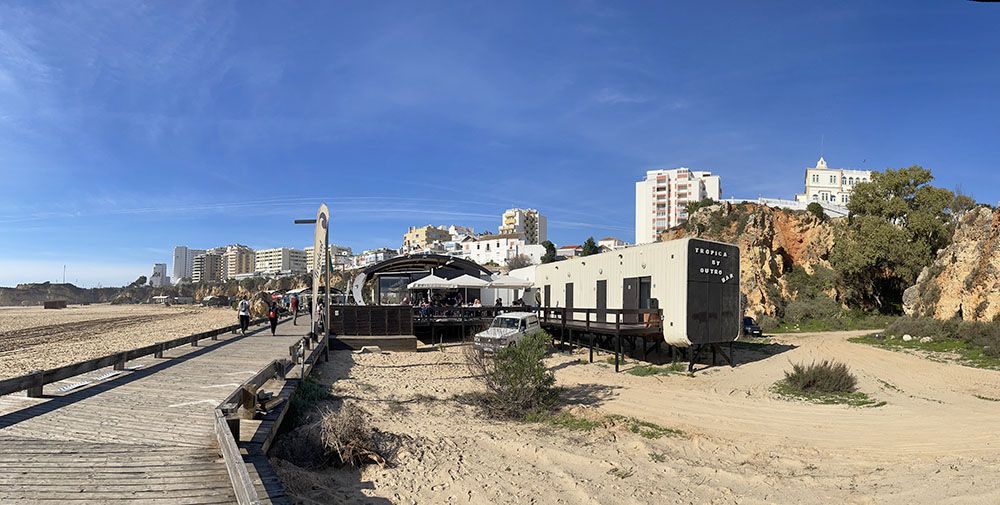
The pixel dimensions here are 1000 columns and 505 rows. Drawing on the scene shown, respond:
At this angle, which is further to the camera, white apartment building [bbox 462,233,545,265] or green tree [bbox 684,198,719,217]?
white apartment building [bbox 462,233,545,265]

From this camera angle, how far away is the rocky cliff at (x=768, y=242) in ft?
127

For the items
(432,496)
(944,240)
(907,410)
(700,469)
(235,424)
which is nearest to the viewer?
(235,424)

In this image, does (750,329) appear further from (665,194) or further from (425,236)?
(425,236)

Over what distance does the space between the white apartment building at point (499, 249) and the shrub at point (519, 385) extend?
313 feet

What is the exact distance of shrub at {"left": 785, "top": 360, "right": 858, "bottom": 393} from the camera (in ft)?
47.6

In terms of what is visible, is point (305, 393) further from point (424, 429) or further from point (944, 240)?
point (944, 240)

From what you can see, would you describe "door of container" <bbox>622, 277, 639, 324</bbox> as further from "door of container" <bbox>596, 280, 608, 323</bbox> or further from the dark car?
the dark car

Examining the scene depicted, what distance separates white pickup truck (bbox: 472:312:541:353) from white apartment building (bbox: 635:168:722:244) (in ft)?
327

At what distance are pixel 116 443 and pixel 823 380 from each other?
1523cm

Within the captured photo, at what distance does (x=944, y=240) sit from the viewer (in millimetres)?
35906

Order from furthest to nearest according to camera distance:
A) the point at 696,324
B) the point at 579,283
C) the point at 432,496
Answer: the point at 579,283 < the point at 696,324 < the point at 432,496

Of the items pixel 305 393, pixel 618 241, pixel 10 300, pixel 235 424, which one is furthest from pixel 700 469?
pixel 10 300

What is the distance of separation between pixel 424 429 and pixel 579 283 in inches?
596

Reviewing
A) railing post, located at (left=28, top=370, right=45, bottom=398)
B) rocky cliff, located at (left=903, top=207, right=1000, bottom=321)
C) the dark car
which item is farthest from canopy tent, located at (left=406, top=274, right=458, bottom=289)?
rocky cliff, located at (left=903, top=207, right=1000, bottom=321)
